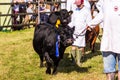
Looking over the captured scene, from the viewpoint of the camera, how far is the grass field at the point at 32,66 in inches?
377

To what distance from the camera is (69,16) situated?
10.9 m

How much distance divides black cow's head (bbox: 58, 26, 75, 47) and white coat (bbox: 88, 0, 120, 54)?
255 centimetres

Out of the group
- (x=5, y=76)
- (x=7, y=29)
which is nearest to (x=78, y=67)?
(x=5, y=76)

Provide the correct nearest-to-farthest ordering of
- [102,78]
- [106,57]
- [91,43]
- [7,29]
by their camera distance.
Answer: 1. [106,57]
2. [102,78]
3. [91,43]
4. [7,29]

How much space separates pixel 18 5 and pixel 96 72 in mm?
10410

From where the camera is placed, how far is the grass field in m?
9.57

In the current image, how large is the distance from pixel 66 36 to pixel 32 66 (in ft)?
7.19

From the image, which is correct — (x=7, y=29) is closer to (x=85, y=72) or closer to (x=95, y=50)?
(x=95, y=50)

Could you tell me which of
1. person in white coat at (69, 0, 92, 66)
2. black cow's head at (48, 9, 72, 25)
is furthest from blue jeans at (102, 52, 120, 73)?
black cow's head at (48, 9, 72, 25)

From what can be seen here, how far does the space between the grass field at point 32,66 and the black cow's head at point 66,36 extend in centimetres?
98

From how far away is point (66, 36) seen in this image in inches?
354

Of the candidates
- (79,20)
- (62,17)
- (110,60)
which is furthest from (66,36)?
(110,60)

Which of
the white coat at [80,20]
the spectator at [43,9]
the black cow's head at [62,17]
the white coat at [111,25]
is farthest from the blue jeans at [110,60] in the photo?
the spectator at [43,9]

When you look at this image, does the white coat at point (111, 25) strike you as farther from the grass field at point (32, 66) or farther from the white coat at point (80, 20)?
the white coat at point (80, 20)
